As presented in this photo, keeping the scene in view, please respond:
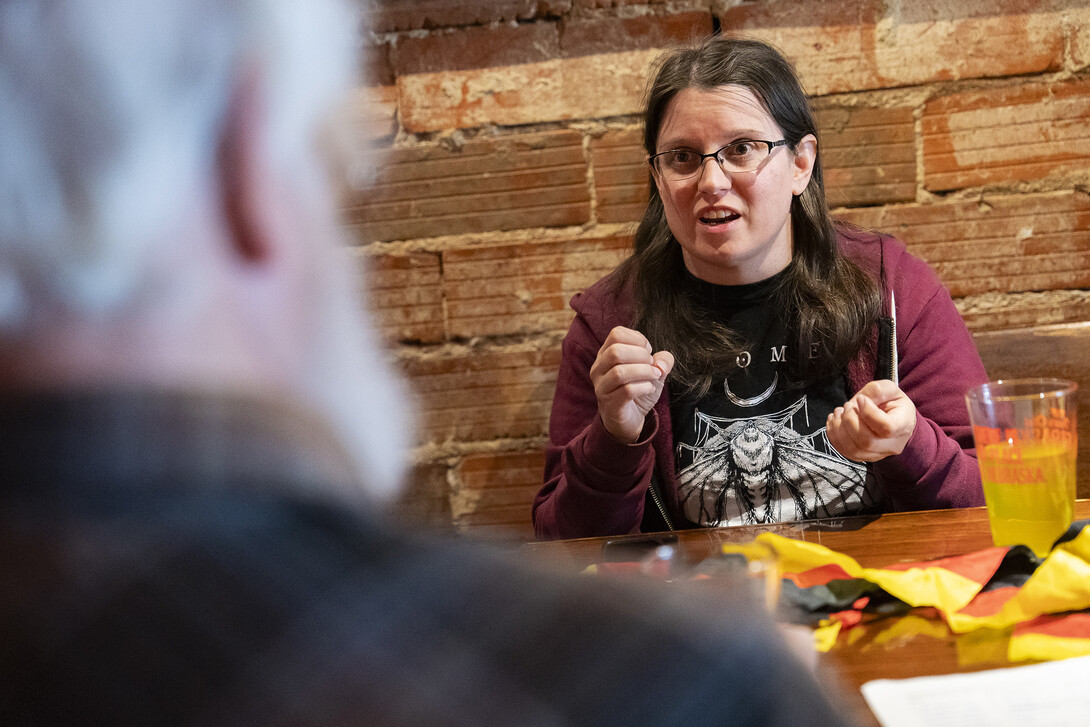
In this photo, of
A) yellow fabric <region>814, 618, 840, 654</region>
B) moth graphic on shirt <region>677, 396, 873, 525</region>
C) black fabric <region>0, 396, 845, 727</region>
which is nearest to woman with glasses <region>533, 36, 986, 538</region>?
moth graphic on shirt <region>677, 396, 873, 525</region>

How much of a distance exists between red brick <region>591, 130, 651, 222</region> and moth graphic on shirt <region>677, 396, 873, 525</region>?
1.62 feet

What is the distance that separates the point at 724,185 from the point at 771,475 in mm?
408

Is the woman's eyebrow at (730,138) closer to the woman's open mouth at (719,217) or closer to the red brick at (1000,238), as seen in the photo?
the woman's open mouth at (719,217)

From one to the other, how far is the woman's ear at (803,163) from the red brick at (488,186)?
383 millimetres

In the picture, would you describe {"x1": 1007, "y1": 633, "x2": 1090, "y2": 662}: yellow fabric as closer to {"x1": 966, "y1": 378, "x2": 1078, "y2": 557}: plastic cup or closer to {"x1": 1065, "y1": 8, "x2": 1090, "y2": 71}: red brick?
{"x1": 966, "y1": 378, "x2": 1078, "y2": 557}: plastic cup

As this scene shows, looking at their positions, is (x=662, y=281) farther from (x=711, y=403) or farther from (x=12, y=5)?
(x=12, y=5)

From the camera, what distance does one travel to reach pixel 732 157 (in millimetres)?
1337

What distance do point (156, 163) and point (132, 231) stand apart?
0.06 ft

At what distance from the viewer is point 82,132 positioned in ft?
0.76

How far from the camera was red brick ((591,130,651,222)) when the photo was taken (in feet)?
5.31

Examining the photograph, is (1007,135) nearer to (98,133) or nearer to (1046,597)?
(1046,597)

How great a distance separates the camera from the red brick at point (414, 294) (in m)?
1.68

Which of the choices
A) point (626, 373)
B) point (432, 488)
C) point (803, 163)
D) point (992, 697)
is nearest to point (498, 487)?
point (432, 488)

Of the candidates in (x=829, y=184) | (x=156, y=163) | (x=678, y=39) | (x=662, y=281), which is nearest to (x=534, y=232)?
(x=662, y=281)
